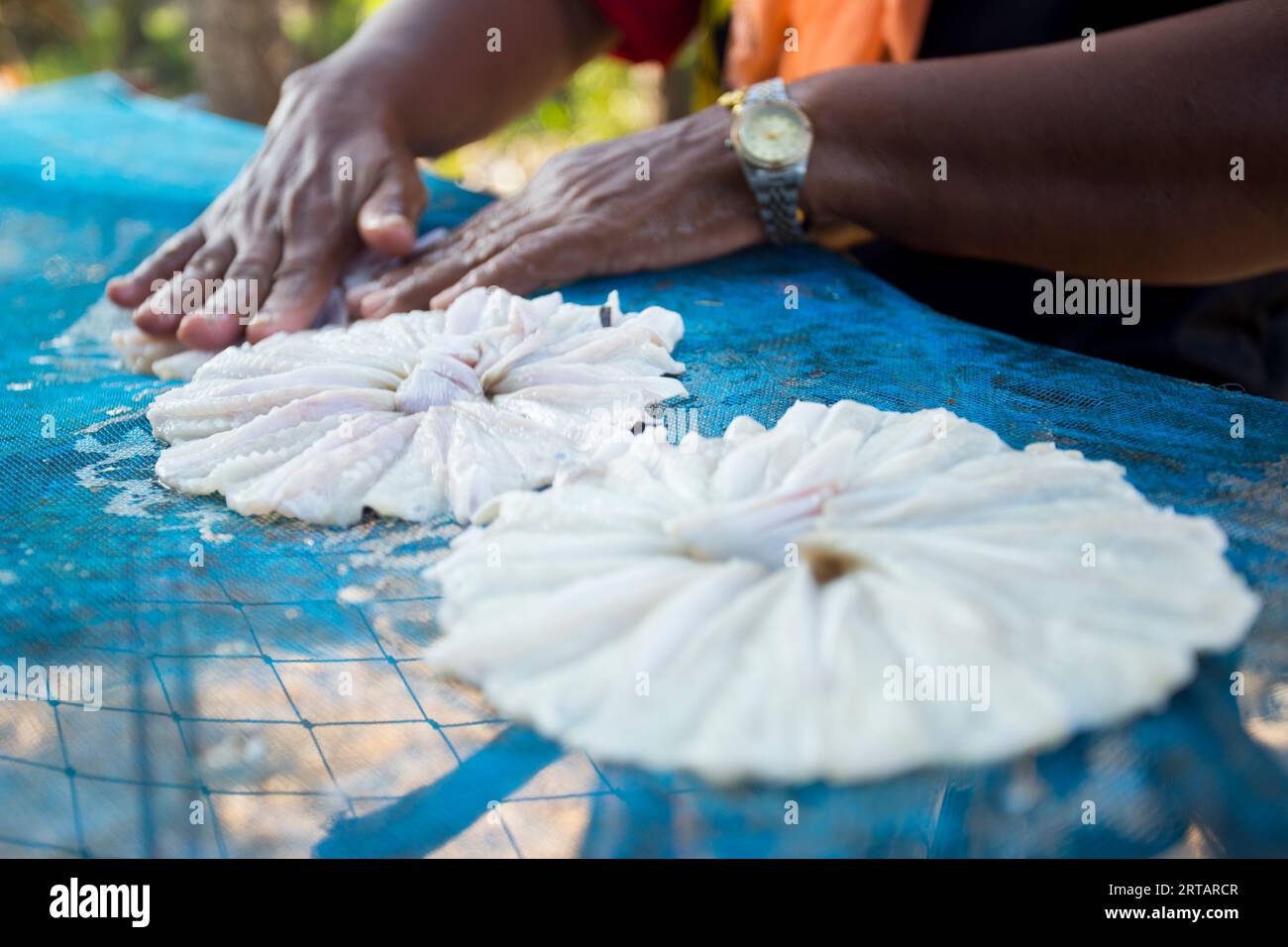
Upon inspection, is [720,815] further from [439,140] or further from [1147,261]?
[439,140]

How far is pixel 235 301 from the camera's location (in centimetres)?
142

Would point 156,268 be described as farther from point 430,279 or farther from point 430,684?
point 430,684

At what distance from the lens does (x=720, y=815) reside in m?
0.61

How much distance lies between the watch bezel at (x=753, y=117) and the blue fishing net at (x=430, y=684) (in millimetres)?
213

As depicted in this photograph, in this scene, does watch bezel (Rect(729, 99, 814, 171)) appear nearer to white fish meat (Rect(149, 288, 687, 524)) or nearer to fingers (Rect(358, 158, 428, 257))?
white fish meat (Rect(149, 288, 687, 524))

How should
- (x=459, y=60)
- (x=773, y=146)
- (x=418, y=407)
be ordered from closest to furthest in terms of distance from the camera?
(x=418, y=407), (x=773, y=146), (x=459, y=60)

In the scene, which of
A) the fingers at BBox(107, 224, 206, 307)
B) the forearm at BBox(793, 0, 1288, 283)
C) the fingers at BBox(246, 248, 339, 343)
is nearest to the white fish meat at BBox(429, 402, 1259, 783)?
the forearm at BBox(793, 0, 1288, 283)

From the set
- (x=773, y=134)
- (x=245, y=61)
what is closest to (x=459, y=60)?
→ (x=773, y=134)

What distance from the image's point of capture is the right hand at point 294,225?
1.39 meters

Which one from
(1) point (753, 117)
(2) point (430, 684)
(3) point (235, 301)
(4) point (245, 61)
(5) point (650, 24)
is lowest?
(2) point (430, 684)

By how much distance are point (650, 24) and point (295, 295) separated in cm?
115
